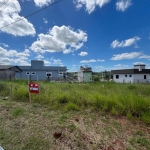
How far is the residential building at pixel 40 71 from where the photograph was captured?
22.9 metres

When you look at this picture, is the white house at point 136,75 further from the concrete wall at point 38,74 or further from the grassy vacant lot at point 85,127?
the grassy vacant lot at point 85,127

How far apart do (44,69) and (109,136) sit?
2290cm

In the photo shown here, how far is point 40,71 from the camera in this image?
23.8 metres

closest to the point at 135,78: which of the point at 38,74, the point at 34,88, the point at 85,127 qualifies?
the point at 38,74

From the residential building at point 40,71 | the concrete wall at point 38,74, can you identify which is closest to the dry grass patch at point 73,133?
the residential building at point 40,71

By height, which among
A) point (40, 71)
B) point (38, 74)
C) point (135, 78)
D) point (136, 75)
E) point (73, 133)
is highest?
point (40, 71)

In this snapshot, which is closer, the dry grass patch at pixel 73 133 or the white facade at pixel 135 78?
the dry grass patch at pixel 73 133

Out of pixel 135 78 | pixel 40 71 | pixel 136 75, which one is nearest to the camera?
pixel 135 78

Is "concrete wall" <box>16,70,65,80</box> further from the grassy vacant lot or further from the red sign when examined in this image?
the grassy vacant lot

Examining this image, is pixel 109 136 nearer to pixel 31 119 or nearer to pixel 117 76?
A: pixel 31 119

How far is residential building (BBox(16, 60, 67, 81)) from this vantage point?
75.0 feet

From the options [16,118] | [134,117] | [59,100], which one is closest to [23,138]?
[16,118]

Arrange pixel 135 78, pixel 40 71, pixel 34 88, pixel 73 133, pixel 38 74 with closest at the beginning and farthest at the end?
pixel 73 133
pixel 34 88
pixel 135 78
pixel 38 74
pixel 40 71

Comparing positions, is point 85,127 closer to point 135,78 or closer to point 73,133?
point 73,133
